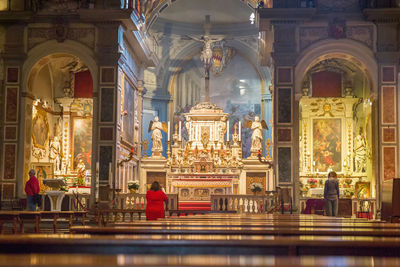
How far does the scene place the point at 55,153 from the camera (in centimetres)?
2378

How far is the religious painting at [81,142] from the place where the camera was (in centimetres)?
2462

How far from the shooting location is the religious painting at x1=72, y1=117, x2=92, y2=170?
2462 cm

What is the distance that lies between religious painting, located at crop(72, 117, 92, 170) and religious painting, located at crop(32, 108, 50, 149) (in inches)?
49.2

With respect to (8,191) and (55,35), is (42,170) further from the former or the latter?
(55,35)

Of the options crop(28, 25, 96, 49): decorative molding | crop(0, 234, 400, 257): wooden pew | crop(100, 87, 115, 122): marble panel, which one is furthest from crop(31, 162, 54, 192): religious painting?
crop(0, 234, 400, 257): wooden pew

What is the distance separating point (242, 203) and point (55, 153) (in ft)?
26.8

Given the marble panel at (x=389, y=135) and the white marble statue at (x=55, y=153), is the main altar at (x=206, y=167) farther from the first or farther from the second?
the marble panel at (x=389, y=135)

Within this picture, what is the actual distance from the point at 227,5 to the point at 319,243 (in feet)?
101

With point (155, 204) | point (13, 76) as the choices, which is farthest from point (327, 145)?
point (155, 204)

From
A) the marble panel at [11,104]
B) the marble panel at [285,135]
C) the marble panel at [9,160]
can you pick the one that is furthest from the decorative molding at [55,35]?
the marble panel at [285,135]

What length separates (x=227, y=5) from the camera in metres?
32.6

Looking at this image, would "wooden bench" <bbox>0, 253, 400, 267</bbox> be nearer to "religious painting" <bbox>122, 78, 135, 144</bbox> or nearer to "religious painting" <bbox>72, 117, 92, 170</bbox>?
"religious painting" <bbox>122, 78, 135, 144</bbox>

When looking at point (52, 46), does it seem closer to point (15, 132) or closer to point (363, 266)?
point (15, 132)

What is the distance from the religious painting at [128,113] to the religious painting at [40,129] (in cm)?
317
